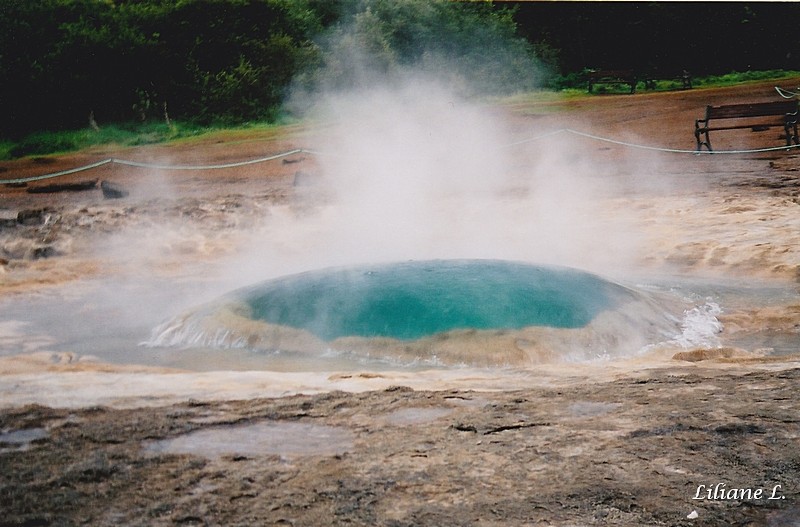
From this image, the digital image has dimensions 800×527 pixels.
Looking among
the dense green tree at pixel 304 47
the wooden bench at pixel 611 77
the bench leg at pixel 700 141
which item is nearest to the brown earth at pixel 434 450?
the dense green tree at pixel 304 47

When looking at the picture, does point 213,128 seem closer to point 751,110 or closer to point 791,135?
point 751,110

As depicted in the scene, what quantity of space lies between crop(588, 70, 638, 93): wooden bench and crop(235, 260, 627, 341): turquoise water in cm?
534

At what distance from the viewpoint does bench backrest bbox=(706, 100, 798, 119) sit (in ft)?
25.7

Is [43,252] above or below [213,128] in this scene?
below

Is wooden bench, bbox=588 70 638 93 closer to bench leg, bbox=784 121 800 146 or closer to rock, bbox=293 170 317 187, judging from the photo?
bench leg, bbox=784 121 800 146

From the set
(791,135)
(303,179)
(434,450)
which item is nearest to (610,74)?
(791,135)

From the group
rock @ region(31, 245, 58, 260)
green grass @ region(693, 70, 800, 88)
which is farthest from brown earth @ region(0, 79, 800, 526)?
green grass @ region(693, 70, 800, 88)

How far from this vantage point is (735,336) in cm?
391

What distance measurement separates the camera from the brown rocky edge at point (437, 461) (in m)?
1.73

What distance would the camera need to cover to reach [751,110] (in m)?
7.81

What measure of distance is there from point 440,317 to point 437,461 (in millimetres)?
1577

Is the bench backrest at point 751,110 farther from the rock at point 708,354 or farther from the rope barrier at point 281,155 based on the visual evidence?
the rock at point 708,354

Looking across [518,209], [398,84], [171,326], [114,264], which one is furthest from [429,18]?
[171,326]

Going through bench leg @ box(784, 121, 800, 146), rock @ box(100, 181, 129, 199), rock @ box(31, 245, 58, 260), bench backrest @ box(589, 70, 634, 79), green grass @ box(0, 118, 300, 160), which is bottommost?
rock @ box(31, 245, 58, 260)
